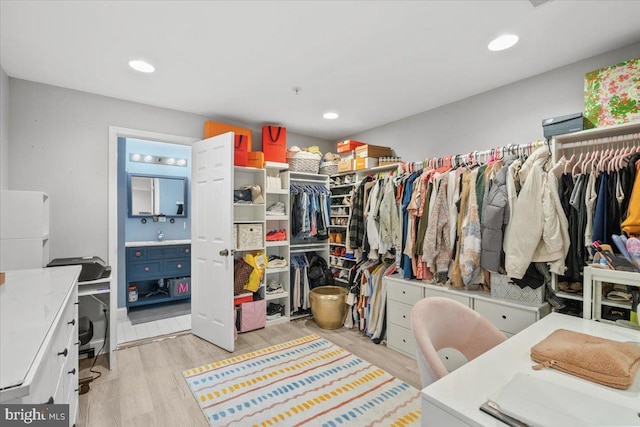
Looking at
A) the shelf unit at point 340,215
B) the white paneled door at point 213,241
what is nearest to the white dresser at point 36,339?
the white paneled door at point 213,241

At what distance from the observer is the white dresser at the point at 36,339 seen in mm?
745

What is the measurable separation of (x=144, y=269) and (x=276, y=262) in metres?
1.96

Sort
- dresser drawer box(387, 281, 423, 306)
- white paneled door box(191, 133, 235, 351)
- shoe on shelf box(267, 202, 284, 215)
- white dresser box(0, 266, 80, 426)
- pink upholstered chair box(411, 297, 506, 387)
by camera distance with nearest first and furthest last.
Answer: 1. white dresser box(0, 266, 80, 426)
2. pink upholstered chair box(411, 297, 506, 387)
3. dresser drawer box(387, 281, 423, 306)
4. white paneled door box(191, 133, 235, 351)
5. shoe on shelf box(267, 202, 284, 215)

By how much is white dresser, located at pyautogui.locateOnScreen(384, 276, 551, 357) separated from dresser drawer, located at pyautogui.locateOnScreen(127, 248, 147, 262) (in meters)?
3.30

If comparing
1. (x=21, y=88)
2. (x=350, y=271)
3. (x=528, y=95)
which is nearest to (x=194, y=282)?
(x=350, y=271)

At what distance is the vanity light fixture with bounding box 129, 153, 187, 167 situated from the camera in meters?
4.30

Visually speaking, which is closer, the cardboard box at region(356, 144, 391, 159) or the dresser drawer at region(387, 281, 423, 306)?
the dresser drawer at region(387, 281, 423, 306)

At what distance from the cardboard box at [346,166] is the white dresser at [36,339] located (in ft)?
8.96

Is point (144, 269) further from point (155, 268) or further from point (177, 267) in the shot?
point (177, 267)

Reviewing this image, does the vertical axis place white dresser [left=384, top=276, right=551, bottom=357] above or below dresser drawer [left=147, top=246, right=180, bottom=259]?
below

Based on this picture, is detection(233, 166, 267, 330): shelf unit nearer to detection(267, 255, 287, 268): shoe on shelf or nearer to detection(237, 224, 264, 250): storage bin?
detection(237, 224, 264, 250): storage bin

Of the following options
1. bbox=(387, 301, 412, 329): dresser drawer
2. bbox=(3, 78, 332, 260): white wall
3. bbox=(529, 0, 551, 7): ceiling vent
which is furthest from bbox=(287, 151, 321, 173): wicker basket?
bbox=(529, 0, 551, 7): ceiling vent

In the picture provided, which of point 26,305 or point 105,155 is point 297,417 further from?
point 105,155

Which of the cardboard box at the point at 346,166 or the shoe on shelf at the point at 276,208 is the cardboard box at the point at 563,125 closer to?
the cardboard box at the point at 346,166
